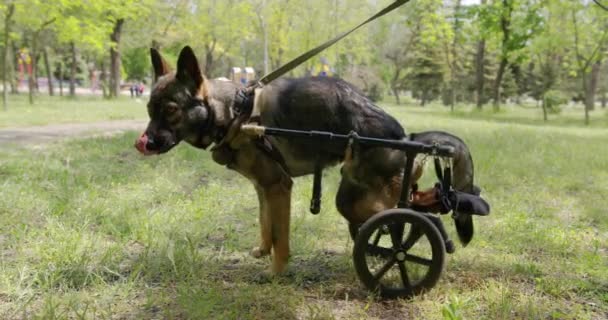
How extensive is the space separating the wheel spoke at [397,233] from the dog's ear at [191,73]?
1.46 metres

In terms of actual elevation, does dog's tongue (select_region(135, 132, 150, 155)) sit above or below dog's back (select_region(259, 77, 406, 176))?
below

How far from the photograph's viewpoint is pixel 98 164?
707cm

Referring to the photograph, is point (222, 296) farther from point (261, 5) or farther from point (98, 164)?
point (261, 5)

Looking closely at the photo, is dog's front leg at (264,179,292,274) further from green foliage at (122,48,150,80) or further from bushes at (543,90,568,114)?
green foliage at (122,48,150,80)

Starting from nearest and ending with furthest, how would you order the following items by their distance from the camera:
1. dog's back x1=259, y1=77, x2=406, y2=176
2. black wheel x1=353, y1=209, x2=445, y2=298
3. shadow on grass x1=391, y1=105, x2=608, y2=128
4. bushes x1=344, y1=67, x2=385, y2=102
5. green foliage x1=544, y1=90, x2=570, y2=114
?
black wheel x1=353, y1=209, x2=445, y2=298, dog's back x1=259, y1=77, x2=406, y2=176, shadow on grass x1=391, y1=105, x2=608, y2=128, green foliage x1=544, y1=90, x2=570, y2=114, bushes x1=344, y1=67, x2=385, y2=102

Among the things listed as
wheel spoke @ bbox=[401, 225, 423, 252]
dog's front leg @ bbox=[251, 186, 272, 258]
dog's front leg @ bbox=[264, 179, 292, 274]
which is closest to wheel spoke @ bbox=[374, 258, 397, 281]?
wheel spoke @ bbox=[401, 225, 423, 252]

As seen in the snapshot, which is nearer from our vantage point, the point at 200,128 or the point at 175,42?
the point at 200,128

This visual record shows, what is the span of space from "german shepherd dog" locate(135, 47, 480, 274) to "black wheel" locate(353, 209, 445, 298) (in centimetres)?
26

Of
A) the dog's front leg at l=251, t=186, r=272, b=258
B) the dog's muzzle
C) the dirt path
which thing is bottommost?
the dog's front leg at l=251, t=186, r=272, b=258

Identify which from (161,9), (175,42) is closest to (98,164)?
(161,9)

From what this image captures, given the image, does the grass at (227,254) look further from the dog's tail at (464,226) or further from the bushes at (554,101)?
the bushes at (554,101)

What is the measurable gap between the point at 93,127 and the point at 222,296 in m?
11.6

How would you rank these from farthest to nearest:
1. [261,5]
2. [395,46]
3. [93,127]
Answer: [395,46] → [261,5] → [93,127]

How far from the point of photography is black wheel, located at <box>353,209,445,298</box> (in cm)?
289
